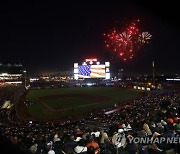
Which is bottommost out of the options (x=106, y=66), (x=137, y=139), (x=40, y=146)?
(x=40, y=146)

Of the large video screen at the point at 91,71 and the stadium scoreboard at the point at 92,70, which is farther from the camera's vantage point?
the large video screen at the point at 91,71

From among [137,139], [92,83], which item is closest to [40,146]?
[137,139]

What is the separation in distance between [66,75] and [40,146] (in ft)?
455

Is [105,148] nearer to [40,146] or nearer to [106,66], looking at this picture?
[40,146]

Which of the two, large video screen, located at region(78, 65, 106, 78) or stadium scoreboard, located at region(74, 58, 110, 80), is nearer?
stadium scoreboard, located at region(74, 58, 110, 80)

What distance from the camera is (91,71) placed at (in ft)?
243

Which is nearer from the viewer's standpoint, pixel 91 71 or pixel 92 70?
pixel 92 70

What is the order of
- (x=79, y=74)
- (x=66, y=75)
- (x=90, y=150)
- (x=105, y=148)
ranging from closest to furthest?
(x=90, y=150)
(x=105, y=148)
(x=79, y=74)
(x=66, y=75)

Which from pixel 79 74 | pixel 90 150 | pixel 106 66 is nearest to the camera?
pixel 90 150

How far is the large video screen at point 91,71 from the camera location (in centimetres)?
7198

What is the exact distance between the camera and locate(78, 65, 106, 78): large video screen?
236 ft

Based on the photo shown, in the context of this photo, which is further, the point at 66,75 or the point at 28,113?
the point at 66,75

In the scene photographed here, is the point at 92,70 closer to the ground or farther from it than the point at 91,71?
farther from it

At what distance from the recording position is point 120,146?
27.3 feet
